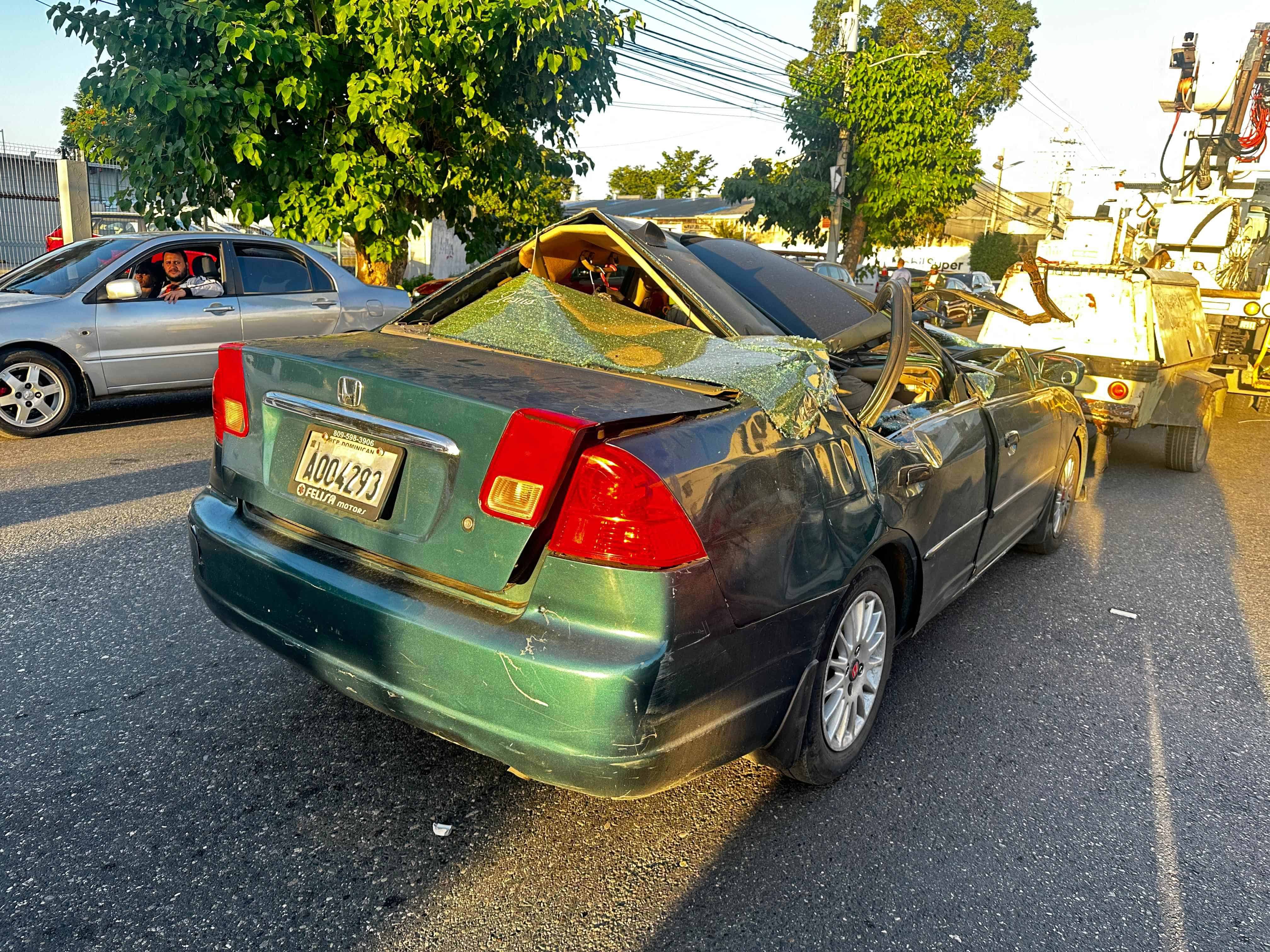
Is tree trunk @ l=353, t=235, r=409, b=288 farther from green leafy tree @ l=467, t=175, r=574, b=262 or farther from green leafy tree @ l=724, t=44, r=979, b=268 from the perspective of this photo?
green leafy tree @ l=724, t=44, r=979, b=268

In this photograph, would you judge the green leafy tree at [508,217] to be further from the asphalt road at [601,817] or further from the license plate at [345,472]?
the license plate at [345,472]

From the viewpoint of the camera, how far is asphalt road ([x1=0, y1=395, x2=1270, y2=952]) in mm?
2369

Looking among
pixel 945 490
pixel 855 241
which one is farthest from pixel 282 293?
pixel 855 241

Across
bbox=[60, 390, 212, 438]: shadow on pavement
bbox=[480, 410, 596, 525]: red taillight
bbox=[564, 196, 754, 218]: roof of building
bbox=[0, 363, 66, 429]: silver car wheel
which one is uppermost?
bbox=[564, 196, 754, 218]: roof of building

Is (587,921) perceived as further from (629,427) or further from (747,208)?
(747,208)

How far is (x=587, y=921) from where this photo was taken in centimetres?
237

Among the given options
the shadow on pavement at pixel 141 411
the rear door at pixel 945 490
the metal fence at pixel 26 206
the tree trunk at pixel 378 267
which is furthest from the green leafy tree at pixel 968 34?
the rear door at pixel 945 490

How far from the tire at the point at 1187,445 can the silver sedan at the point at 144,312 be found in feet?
21.6

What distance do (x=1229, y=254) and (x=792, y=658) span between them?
12.3 m

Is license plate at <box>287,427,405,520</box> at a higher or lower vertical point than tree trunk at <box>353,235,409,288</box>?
lower

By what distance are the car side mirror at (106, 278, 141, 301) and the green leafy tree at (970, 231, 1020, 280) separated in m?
37.9

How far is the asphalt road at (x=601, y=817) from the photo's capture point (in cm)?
237

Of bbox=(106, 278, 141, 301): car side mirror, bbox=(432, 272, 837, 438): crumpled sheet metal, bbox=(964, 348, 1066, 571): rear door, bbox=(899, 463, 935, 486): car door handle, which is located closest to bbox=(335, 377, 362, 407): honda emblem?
bbox=(432, 272, 837, 438): crumpled sheet metal

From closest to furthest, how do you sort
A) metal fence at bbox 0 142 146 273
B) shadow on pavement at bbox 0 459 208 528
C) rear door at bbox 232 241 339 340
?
shadow on pavement at bbox 0 459 208 528, rear door at bbox 232 241 339 340, metal fence at bbox 0 142 146 273
